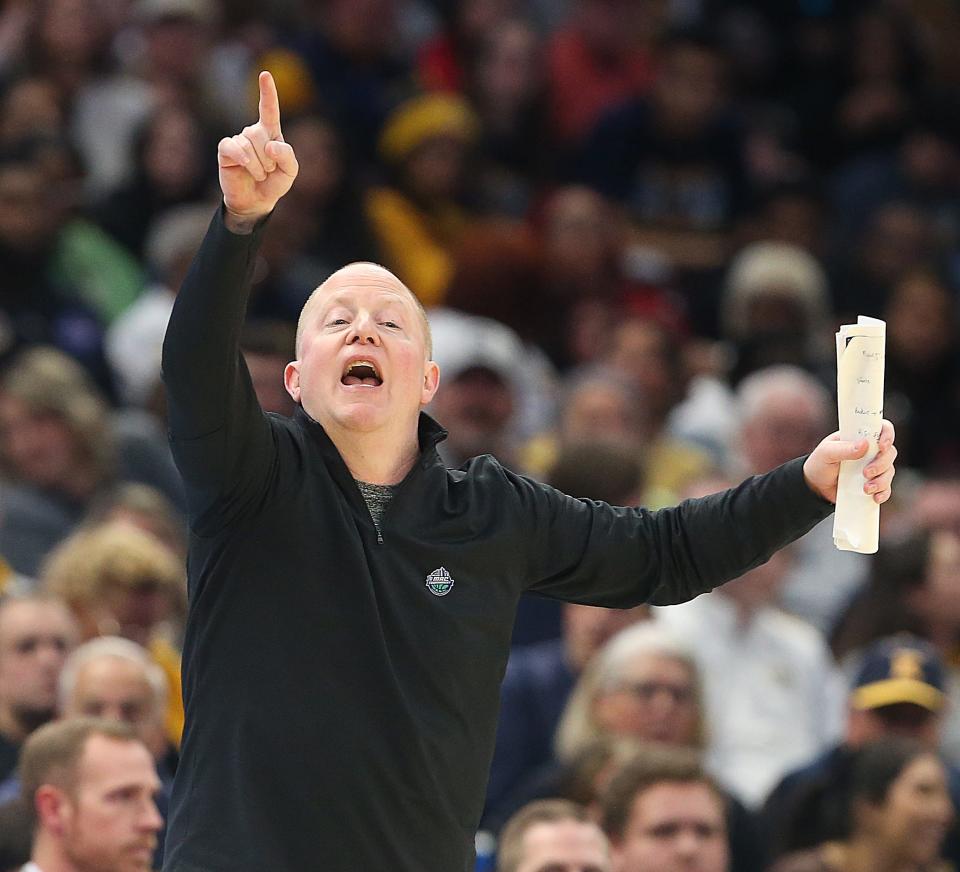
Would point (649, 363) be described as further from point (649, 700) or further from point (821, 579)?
point (649, 700)

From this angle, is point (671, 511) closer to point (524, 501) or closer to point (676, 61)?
point (524, 501)

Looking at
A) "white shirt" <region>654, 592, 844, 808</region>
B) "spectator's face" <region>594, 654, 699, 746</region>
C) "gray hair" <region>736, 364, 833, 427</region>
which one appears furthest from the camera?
"gray hair" <region>736, 364, 833, 427</region>

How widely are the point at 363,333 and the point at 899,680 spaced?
3.55 m

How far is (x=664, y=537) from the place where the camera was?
3.91 m

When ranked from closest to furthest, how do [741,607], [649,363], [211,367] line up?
[211,367] → [741,607] → [649,363]

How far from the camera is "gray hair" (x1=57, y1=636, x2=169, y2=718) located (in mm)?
5785

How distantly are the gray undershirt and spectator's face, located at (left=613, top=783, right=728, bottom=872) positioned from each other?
7.77ft

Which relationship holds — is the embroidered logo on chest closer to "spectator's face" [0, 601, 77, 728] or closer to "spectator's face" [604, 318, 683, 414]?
"spectator's face" [0, 601, 77, 728]

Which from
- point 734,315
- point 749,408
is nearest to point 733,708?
point 749,408

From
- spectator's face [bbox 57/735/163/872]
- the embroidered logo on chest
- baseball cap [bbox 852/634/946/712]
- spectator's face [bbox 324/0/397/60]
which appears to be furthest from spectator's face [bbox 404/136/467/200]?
the embroidered logo on chest

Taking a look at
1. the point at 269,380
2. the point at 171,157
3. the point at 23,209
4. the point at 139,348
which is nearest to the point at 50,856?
the point at 269,380

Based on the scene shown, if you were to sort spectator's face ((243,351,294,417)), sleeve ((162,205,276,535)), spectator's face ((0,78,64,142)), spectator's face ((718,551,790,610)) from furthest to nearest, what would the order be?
1. spectator's face ((0,78,64,142))
2. spectator's face ((243,351,294,417))
3. spectator's face ((718,551,790,610))
4. sleeve ((162,205,276,535))

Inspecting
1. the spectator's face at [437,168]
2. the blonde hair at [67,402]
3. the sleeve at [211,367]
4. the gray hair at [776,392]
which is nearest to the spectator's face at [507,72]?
the spectator's face at [437,168]

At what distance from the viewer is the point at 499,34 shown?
427 inches
